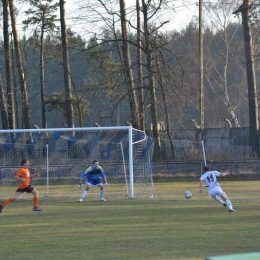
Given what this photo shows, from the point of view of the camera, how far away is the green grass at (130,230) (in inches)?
559

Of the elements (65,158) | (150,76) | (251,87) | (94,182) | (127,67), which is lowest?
(94,182)

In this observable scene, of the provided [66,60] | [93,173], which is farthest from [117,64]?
[93,173]

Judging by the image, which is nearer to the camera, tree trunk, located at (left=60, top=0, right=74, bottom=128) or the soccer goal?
the soccer goal

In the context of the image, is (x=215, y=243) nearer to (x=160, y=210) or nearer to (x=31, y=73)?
(x=160, y=210)

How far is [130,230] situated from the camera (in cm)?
1811

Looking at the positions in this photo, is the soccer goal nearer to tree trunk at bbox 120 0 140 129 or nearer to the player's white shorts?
tree trunk at bbox 120 0 140 129

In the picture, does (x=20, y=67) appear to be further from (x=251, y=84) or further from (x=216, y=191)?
(x=216, y=191)

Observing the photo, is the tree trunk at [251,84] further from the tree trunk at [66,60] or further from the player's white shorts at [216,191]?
the player's white shorts at [216,191]

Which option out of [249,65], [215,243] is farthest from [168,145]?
[215,243]

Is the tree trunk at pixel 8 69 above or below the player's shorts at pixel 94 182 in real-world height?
above

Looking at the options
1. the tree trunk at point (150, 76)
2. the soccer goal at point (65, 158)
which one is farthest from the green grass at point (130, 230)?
the tree trunk at point (150, 76)

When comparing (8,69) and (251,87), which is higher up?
(8,69)

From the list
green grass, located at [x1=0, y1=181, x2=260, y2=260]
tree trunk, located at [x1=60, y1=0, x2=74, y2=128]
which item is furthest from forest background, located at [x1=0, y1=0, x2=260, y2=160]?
green grass, located at [x1=0, y1=181, x2=260, y2=260]

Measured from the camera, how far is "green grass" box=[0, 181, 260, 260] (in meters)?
14.2
